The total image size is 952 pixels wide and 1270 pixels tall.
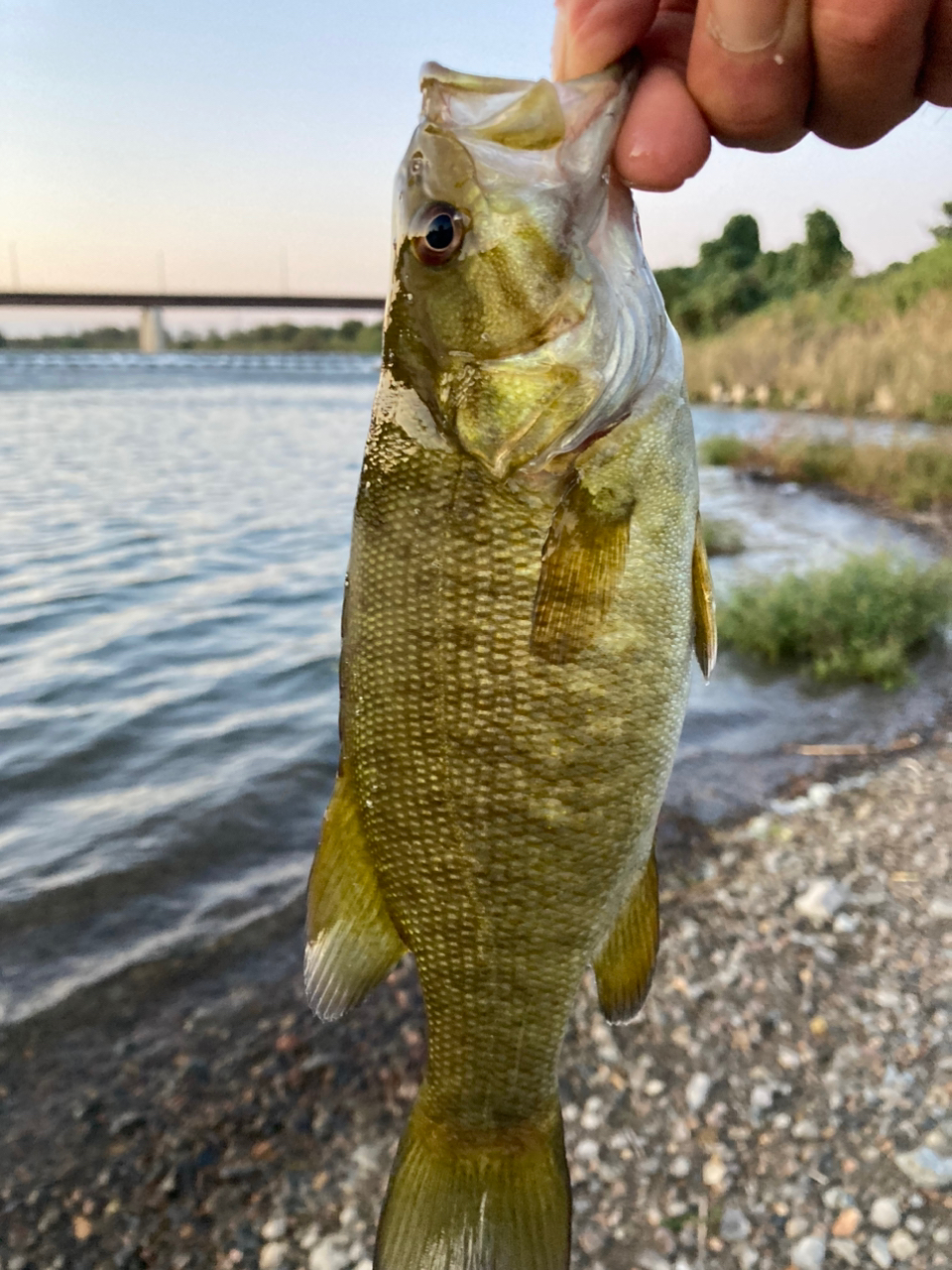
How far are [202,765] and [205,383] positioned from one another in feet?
155

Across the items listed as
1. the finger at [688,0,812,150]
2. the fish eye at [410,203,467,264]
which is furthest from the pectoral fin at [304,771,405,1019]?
the finger at [688,0,812,150]

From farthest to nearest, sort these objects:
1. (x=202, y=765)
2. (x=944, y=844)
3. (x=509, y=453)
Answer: (x=202, y=765) < (x=944, y=844) < (x=509, y=453)

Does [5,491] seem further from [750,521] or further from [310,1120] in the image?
[310,1120]

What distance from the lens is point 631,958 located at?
6.42ft

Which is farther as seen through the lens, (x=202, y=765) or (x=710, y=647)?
(x=202, y=765)

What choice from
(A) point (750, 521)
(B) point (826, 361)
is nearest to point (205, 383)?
(B) point (826, 361)

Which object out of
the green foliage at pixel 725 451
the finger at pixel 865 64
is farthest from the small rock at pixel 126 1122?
the green foliage at pixel 725 451

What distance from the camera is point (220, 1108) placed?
362 centimetres

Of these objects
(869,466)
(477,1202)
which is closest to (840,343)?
(869,466)

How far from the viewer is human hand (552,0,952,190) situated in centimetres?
148

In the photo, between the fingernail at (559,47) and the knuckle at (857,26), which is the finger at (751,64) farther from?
the fingernail at (559,47)

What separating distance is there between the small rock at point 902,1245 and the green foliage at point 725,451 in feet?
65.2

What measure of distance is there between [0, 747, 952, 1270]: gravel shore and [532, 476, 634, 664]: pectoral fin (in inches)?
92.5

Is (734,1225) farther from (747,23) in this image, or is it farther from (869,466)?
(869,466)
